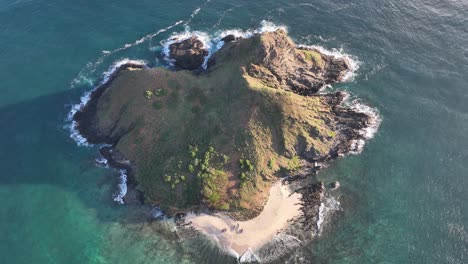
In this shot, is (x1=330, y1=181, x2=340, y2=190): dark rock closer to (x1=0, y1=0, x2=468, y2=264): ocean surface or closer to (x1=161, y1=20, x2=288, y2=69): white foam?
(x1=0, y1=0, x2=468, y2=264): ocean surface

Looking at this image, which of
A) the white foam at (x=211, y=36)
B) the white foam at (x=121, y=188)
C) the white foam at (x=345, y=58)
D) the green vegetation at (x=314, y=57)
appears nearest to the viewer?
the white foam at (x=121, y=188)

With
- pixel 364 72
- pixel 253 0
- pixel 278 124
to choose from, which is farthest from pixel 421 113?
pixel 253 0

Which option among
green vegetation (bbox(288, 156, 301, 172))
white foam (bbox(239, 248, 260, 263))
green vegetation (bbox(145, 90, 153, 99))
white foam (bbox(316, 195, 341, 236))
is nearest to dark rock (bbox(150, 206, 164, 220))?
white foam (bbox(239, 248, 260, 263))

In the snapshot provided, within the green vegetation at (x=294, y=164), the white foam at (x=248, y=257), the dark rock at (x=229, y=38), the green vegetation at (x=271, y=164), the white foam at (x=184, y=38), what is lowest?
the white foam at (x=248, y=257)

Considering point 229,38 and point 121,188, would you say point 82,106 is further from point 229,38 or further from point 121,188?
point 229,38

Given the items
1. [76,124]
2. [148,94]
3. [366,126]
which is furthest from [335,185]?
[76,124]

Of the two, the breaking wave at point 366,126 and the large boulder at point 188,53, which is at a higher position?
the large boulder at point 188,53

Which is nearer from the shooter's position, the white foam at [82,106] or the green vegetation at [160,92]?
the green vegetation at [160,92]

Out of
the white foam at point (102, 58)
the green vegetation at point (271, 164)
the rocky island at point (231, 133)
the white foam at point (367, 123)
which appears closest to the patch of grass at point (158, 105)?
the rocky island at point (231, 133)

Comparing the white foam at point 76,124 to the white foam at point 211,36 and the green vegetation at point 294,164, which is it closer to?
the white foam at point 211,36
